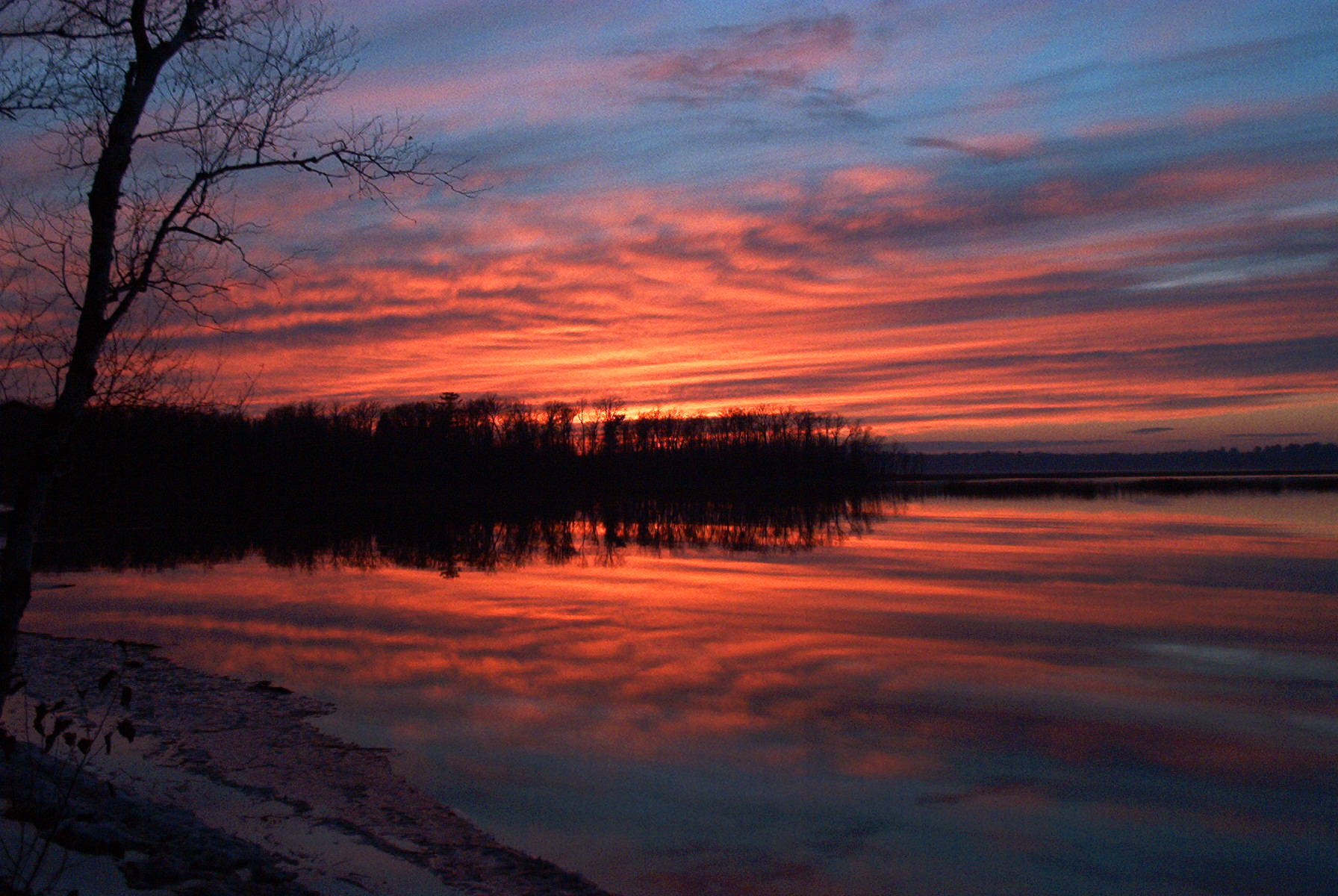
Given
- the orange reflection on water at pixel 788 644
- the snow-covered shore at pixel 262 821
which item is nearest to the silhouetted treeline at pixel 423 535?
the orange reflection on water at pixel 788 644

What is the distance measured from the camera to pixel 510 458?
11294cm

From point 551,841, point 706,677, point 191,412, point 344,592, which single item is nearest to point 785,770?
point 551,841

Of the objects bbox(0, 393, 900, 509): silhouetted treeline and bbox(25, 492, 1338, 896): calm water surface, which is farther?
bbox(0, 393, 900, 509): silhouetted treeline

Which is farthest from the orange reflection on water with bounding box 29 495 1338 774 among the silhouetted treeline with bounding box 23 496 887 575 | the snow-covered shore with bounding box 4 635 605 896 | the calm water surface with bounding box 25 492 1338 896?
the silhouetted treeline with bounding box 23 496 887 575

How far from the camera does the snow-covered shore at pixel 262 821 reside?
5.95 meters

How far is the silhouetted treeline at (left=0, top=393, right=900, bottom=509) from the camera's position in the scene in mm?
79125

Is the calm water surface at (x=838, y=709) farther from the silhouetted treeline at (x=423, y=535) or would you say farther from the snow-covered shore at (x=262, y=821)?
the silhouetted treeline at (x=423, y=535)

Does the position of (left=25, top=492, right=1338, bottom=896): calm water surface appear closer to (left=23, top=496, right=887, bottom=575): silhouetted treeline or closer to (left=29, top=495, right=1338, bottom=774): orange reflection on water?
(left=29, top=495, right=1338, bottom=774): orange reflection on water

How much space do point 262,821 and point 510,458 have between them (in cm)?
10655

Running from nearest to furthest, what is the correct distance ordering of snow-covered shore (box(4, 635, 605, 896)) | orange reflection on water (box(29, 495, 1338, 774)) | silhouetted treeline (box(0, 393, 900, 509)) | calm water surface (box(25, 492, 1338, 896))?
snow-covered shore (box(4, 635, 605, 896)), calm water surface (box(25, 492, 1338, 896)), orange reflection on water (box(29, 495, 1338, 774)), silhouetted treeline (box(0, 393, 900, 509))

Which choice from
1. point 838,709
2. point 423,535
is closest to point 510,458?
point 423,535

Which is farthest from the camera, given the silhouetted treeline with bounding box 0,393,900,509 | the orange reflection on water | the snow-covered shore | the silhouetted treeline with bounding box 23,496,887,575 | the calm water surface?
the silhouetted treeline with bounding box 0,393,900,509

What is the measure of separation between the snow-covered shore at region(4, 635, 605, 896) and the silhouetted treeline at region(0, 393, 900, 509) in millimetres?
23510

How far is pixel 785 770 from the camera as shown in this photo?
9031mm
